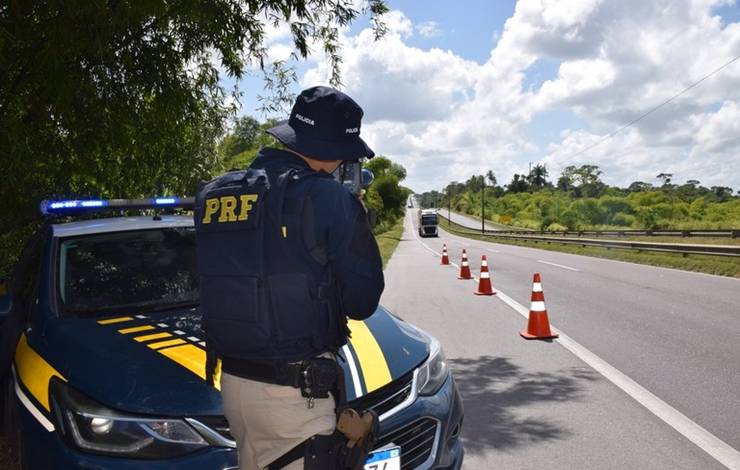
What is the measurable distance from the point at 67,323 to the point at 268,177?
1885 mm

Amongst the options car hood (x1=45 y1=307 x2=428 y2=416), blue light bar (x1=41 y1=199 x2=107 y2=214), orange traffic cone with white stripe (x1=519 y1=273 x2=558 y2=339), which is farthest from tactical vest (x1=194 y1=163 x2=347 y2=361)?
orange traffic cone with white stripe (x1=519 y1=273 x2=558 y2=339)

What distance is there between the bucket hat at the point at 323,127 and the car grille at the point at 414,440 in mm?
1297

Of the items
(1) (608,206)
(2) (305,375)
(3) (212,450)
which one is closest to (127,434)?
(3) (212,450)

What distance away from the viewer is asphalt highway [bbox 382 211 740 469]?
4.06 metres

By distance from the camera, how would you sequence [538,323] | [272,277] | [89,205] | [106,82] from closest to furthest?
1. [272,277]
2. [89,205]
3. [106,82]
4. [538,323]

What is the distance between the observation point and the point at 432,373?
123 inches

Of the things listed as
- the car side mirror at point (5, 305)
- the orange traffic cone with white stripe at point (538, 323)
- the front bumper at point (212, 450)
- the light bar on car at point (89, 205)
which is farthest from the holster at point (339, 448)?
the orange traffic cone with white stripe at point (538, 323)

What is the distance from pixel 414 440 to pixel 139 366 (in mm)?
1300

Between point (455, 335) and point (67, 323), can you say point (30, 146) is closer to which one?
point (67, 323)

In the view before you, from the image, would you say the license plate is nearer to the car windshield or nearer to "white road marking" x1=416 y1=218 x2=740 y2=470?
the car windshield

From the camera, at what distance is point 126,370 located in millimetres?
2627

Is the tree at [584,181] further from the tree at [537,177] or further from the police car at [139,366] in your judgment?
the police car at [139,366]

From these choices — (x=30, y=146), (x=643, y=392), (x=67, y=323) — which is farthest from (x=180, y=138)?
(x=643, y=392)

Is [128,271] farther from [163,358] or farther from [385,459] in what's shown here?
[385,459]
